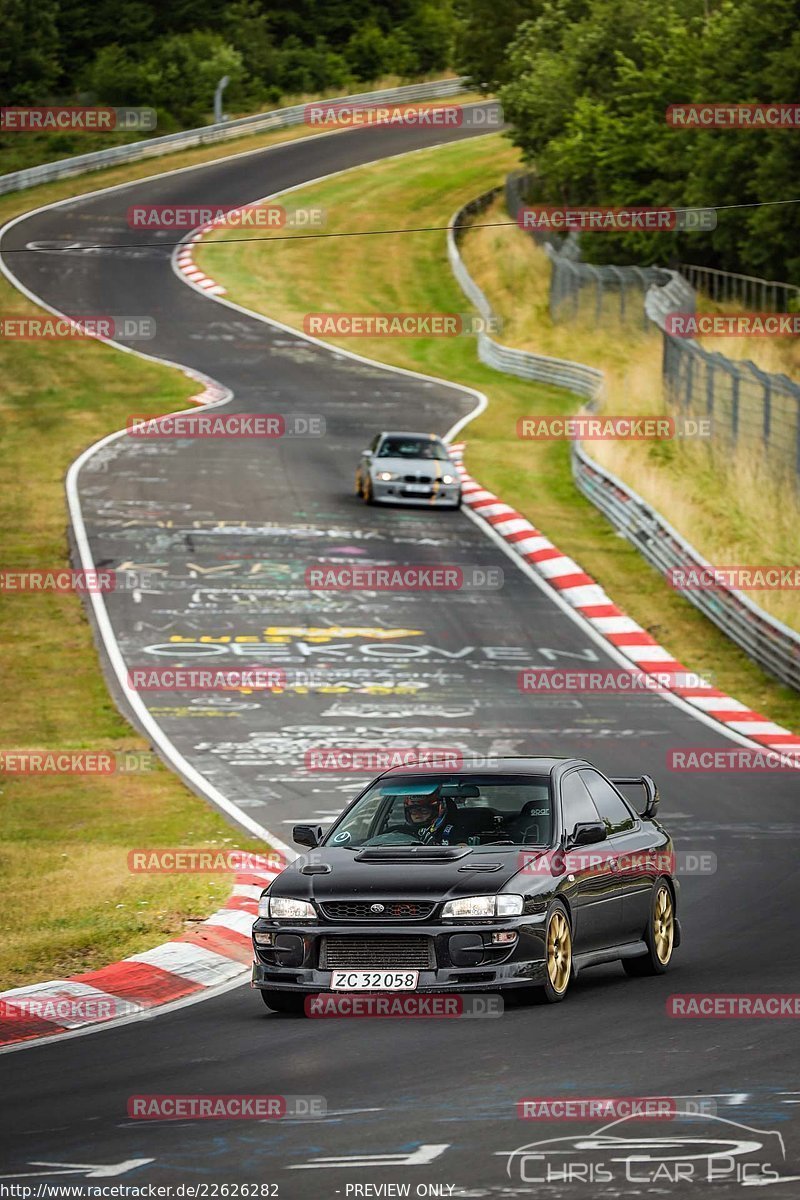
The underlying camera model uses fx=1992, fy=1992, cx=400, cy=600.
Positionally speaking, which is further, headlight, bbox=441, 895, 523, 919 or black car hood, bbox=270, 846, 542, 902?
black car hood, bbox=270, 846, 542, 902

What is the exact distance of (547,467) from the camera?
39.9 metres

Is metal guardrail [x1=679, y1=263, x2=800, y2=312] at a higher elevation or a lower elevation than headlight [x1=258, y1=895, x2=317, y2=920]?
lower

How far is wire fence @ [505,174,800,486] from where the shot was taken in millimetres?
31656

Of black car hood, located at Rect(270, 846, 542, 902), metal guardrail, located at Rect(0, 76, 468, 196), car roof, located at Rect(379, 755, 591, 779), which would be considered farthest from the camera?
metal guardrail, located at Rect(0, 76, 468, 196)

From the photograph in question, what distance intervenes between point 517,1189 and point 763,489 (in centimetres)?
2654

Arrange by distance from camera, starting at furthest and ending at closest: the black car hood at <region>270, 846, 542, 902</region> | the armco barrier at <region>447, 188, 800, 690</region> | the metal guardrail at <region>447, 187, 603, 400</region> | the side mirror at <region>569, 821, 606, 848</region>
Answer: the metal guardrail at <region>447, 187, 603, 400</region>
the armco barrier at <region>447, 188, 800, 690</region>
the side mirror at <region>569, 821, 606, 848</region>
the black car hood at <region>270, 846, 542, 902</region>

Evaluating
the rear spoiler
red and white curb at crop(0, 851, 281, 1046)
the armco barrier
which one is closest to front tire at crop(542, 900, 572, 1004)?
the rear spoiler

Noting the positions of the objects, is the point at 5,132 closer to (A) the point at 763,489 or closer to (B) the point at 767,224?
(B) the point at 767,224

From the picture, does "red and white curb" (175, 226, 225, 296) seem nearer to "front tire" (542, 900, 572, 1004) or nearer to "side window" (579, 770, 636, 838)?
"side window" (579, 770, 636, 838)

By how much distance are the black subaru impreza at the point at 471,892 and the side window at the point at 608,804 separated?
2 centimetres

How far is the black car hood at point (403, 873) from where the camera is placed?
1056 cm

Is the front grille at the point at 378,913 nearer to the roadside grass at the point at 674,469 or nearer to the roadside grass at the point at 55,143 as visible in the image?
the roadside grass at the point at 674,469

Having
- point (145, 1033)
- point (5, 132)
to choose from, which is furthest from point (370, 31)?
point (145, 1033)

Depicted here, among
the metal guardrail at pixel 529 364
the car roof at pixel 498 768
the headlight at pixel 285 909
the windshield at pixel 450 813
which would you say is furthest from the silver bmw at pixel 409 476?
the headlight at pixel 285 909
